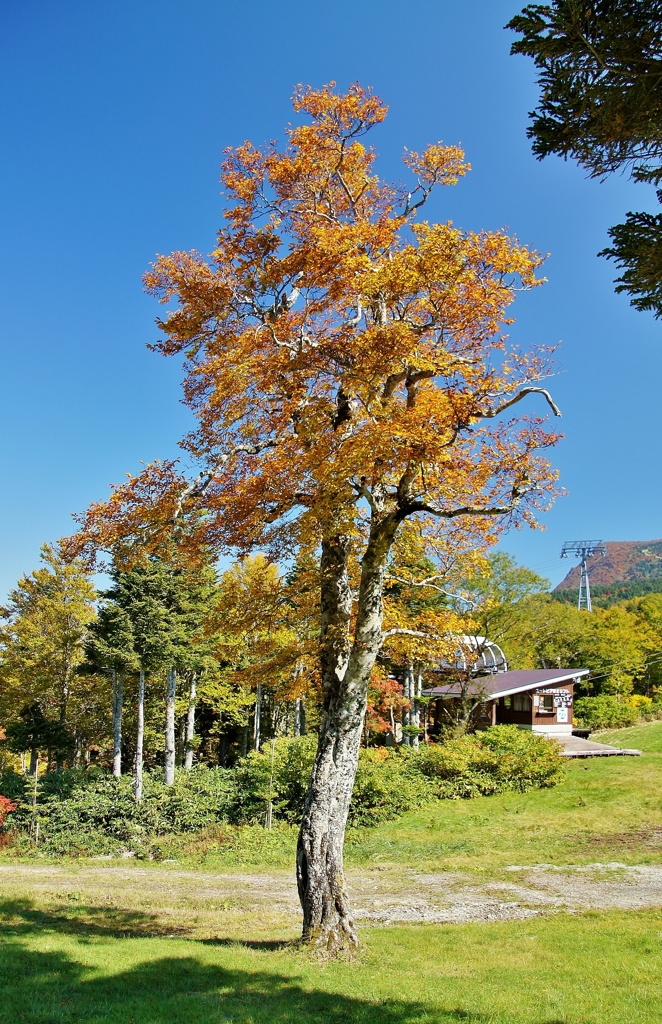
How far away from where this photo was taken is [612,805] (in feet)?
61.9

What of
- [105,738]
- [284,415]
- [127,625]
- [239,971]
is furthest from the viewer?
[105,738]

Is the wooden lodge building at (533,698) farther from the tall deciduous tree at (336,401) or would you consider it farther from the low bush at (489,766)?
the tall deciduous tree at (336,401)

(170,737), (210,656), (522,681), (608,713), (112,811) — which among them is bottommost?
(112,811)

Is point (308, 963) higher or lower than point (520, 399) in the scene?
lower

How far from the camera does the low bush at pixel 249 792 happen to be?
2055cm

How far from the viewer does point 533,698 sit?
3148 cm

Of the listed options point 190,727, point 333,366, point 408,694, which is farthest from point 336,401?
point 190,727

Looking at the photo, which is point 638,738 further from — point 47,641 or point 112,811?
point 47,641

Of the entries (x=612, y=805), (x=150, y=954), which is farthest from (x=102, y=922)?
(x=612, y=805)

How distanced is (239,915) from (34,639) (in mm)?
20515

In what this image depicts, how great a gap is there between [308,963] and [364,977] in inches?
35.9

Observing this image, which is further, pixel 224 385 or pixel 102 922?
pixel 102 922

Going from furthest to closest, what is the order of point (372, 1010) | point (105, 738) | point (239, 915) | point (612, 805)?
point (105, 738), point (612, 805), point (239, 915), point (372, 1010)

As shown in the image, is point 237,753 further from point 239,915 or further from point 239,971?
point 239,971
